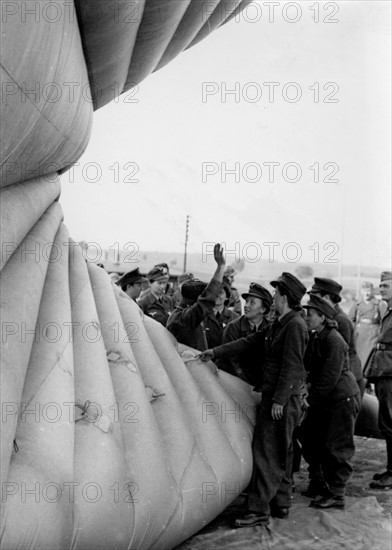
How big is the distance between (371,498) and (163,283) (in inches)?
115

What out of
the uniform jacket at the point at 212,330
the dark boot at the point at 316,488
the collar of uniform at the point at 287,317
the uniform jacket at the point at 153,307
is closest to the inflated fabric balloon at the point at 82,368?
the collar of uniform at the point at 287,317

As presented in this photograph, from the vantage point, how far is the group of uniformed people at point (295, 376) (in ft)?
13.4

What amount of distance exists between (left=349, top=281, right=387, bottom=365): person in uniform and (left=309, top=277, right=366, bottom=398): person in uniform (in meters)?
3.70

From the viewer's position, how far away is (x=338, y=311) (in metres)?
5.37

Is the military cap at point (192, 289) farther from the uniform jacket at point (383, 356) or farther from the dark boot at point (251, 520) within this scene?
the dark boot at point (251, 520)

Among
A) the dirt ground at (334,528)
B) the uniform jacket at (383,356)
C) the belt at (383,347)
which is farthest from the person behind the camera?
the belt at (383,347)

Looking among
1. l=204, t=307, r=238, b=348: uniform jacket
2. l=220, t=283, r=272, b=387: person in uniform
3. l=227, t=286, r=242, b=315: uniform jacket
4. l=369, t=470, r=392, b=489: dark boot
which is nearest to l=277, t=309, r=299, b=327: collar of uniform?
l=220, t=283, r=272, b=387: person in uniform

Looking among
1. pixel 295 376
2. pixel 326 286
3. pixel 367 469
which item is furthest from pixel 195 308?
pixel 367 469

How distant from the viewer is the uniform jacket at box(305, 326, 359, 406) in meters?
4.64

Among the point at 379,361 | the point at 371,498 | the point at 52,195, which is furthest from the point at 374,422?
the point at 52,195

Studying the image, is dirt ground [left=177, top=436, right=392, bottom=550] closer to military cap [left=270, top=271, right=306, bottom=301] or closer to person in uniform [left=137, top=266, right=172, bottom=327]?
military cap [left=270, top=271, right=306, bottom=301]

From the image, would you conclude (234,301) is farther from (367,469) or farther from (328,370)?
(328,370)

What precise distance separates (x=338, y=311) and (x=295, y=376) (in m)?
1.42

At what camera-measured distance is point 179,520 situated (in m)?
3.37
